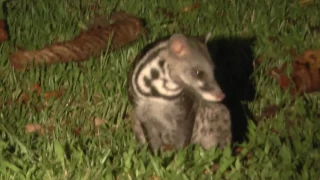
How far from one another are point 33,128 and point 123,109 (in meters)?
0.69

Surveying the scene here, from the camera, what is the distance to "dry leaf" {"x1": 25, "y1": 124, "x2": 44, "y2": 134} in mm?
5465

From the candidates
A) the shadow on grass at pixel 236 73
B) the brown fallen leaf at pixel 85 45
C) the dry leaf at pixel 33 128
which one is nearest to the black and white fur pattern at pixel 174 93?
the shadow on grass at pixel 236 73

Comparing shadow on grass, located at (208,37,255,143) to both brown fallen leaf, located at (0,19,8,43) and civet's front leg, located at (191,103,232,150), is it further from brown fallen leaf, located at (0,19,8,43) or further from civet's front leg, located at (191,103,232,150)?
brown fallen leaf, located at (0,19,8,43)

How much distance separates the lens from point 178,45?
4.73 meters

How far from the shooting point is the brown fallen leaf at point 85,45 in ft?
21.3

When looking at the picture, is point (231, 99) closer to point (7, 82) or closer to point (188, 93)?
point (188, 93)

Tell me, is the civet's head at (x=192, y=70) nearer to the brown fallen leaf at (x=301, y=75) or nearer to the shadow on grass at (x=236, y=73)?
the shadow on grass at (x=236, y=73)

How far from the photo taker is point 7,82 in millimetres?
6234

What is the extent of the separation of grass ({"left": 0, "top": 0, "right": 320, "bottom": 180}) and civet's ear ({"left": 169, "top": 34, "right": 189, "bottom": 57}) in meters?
0.68

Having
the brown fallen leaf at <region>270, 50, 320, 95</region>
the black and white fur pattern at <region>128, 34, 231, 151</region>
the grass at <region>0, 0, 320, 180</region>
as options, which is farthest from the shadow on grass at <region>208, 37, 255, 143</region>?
the black and white fur pattern at <region>128, 34, 231, 151</region>

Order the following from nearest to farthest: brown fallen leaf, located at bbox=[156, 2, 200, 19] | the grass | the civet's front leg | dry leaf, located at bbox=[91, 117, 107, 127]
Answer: the grass → the civet's front leg → dry leaf, located at bbox=[91, 117, 107, 127] → brown fallen leaf, located at bbox=[156, 2, 200, 19]

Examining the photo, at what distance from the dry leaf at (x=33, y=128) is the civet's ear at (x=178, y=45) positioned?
4.19 feet

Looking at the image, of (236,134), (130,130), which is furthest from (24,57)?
(236,134)

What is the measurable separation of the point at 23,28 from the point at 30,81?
1.25m
